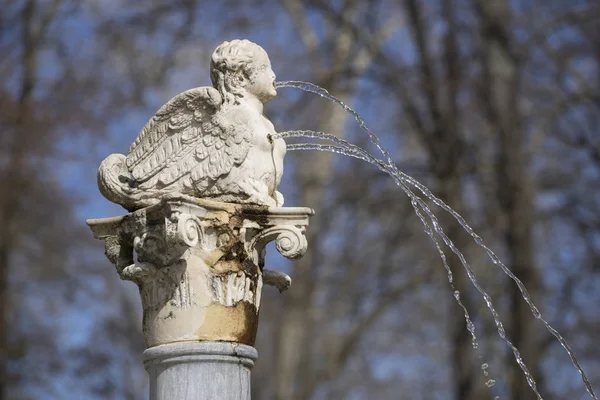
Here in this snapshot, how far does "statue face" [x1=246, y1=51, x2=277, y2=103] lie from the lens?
622cm

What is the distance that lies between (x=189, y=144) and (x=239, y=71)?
18.4 inches

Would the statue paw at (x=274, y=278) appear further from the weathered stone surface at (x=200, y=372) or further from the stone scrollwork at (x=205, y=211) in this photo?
the weathered stone surface at (x=200, y=372)

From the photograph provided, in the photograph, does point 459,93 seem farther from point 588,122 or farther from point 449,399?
point 449,399

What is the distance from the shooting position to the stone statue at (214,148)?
596 cm

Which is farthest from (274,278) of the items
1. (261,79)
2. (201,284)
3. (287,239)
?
(261,79)

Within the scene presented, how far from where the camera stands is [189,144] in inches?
238

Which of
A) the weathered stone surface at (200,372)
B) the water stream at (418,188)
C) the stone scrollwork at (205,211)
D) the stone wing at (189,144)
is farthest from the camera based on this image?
the water stream at (418,188)

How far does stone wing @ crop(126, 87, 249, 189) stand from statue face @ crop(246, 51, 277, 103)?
9.4 inches

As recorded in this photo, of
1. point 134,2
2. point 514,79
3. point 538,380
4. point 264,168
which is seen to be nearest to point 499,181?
point 514,79

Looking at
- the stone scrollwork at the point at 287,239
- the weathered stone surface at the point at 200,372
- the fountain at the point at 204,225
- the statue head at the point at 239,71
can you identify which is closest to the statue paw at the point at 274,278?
the fountain at the point at 204,225

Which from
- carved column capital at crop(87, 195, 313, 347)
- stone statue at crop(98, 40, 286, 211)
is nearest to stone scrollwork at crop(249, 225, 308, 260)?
carved column capital at crop(87, 195, 313, 347)

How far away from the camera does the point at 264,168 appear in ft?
19.8

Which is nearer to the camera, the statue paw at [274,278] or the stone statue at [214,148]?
the stone statue at [214,148]

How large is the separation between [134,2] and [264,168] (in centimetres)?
1160
